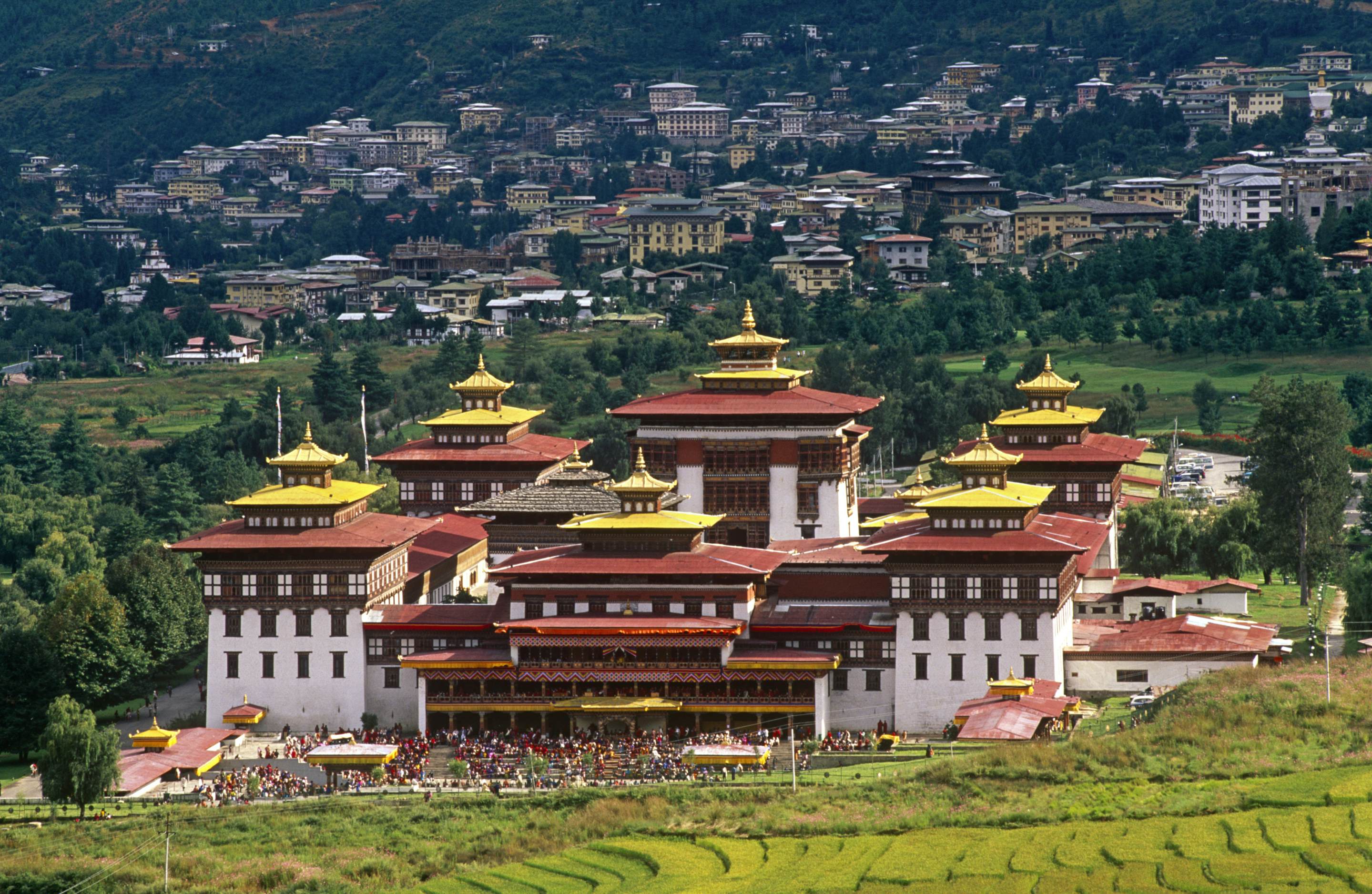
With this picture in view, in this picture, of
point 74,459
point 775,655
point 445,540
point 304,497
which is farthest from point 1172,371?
point 304,497

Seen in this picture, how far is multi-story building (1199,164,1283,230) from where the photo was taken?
180250 mm

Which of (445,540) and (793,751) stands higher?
(445,540)

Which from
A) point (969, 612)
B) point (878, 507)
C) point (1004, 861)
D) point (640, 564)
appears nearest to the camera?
point (1004, 861)

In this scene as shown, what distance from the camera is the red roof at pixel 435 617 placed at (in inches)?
2997

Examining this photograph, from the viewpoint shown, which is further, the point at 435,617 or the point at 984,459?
the point at 984,459

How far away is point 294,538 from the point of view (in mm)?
77812

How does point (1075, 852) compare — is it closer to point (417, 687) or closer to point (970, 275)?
point (417, 687)

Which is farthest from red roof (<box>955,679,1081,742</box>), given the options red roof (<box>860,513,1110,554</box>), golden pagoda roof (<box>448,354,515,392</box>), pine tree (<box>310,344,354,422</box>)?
pine tree (<box>310,344,354,422</box>)

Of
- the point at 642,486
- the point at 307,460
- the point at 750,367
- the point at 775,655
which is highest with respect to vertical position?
the point at 750,367

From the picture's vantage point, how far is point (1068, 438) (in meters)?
91.8

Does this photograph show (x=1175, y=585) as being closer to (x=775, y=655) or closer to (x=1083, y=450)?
(x=1083, y=450)

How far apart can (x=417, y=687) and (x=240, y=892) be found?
17.3 meters

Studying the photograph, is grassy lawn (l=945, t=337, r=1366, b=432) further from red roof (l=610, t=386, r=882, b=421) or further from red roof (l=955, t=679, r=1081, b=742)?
red roof (l=955, t=679, r=1081, b=742)

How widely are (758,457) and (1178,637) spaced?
19.5m
